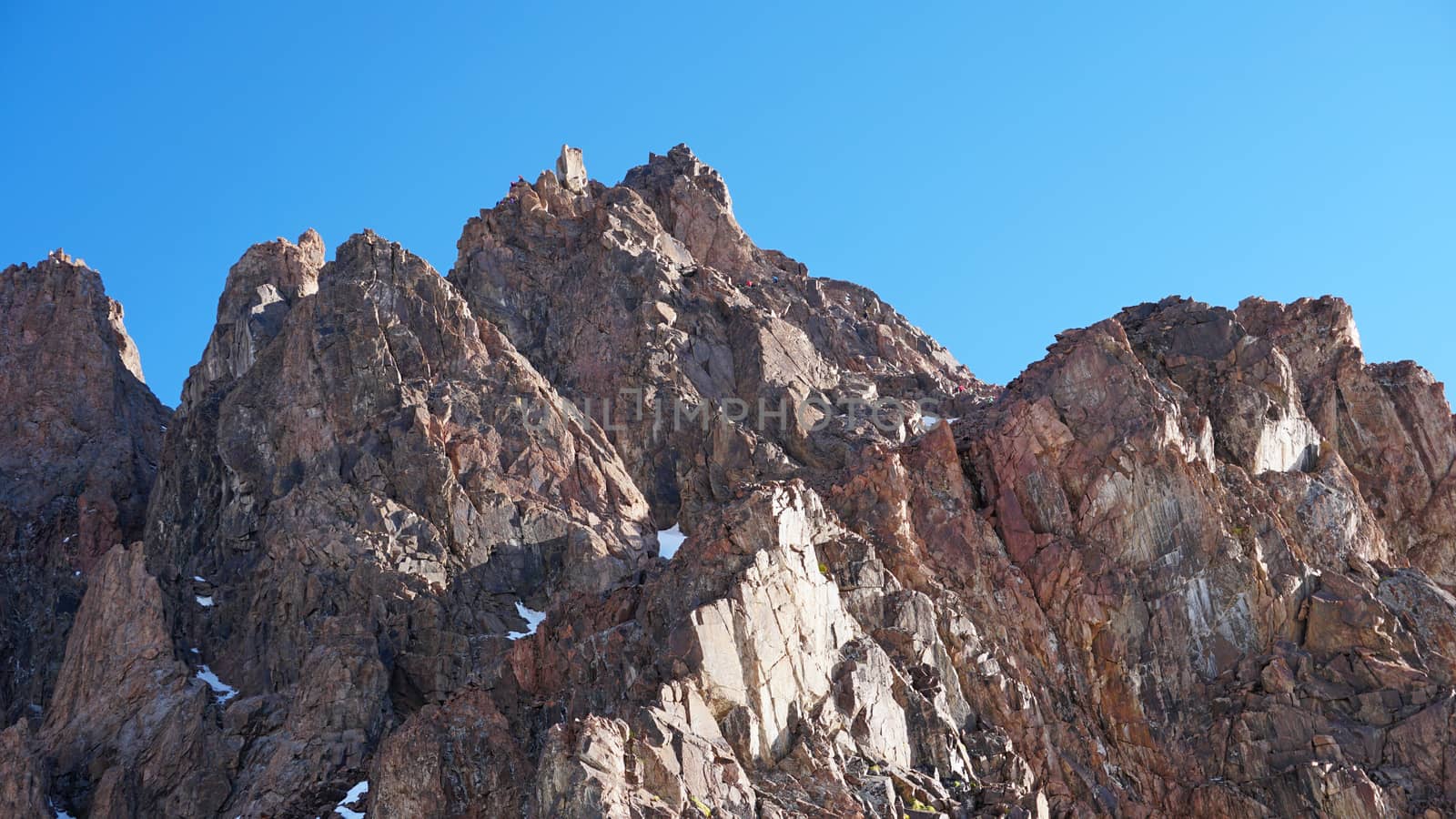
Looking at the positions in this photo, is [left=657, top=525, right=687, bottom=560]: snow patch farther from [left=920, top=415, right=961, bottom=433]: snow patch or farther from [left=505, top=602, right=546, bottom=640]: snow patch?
[left=920, top=415, right=961, bottom=433]: snow patch

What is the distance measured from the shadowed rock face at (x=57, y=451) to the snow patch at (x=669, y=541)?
31.3m

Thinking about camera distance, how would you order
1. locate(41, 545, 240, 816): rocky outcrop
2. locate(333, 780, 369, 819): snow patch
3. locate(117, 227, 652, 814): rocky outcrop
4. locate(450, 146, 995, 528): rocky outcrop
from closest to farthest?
locate(333, 780, 369, 819): snow patch → locate(41, 545, 240, 816): rocky outcrop → locate(117, 227, 652, 814): rocky outcrop → locate(450, 146, 995, 528): rocky outcrop

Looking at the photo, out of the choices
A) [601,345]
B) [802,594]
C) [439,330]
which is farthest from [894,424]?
[802,594]

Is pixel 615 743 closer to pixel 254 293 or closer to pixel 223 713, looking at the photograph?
pixel 223 713

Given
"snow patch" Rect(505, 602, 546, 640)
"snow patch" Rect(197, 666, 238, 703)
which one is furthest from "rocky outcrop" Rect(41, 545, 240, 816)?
"snow patch" Rect(505, 602, 546, 640)

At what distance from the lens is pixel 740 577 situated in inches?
2498

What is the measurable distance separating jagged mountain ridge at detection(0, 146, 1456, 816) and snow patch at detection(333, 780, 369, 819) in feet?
2.48

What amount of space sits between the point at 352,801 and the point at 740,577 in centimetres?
1827

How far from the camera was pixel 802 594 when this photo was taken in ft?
213

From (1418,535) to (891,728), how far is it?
35.9 metres

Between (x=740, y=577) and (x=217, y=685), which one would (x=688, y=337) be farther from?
(x=740, y=577)

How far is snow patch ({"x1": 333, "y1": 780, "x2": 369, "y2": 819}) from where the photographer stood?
67750 millimetres

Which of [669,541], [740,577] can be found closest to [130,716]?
[669,541]

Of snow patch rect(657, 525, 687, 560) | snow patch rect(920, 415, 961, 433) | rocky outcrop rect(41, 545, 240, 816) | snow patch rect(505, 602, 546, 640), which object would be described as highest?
snow patch rect(920, 415, 961, 433)
